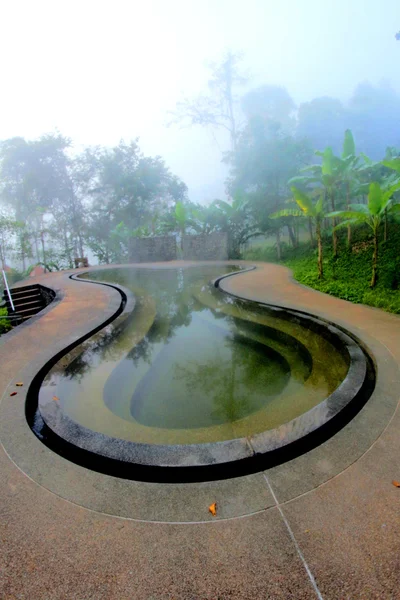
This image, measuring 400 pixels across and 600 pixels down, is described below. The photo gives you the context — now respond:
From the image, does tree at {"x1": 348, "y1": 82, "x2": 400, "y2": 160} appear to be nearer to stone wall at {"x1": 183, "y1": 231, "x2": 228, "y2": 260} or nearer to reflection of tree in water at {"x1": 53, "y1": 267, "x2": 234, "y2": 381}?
stone wall at {"x1": 183, "y1": 231, "x2": 228, "y2": 260}

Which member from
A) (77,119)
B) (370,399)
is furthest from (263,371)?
(77,119)

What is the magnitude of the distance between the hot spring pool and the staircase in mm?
5116

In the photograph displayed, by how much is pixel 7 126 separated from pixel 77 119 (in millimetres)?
25244

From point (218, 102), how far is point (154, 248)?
71.1 feet

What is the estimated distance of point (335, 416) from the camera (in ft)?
7.98

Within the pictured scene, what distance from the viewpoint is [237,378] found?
3562 millimetres

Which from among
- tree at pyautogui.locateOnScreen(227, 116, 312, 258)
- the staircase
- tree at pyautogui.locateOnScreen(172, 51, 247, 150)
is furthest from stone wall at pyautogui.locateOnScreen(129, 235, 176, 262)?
tree at pyautogui.locateOnScreen(172, 51, 247, 150)

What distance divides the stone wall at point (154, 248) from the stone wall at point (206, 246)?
0.89m

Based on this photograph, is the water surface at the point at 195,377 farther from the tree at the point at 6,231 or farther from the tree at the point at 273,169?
the tree at the point at 6,231

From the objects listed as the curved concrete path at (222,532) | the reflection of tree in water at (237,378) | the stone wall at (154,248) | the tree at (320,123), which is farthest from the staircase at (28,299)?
the tree at (320,123)

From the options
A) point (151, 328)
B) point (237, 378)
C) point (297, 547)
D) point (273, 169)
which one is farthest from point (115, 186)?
point (297, 547)

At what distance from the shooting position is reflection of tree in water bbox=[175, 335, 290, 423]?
3.01 m

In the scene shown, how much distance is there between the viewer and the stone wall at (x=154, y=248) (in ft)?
54.5

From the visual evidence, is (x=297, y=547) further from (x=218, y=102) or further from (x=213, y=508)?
(x=218, y=102)
